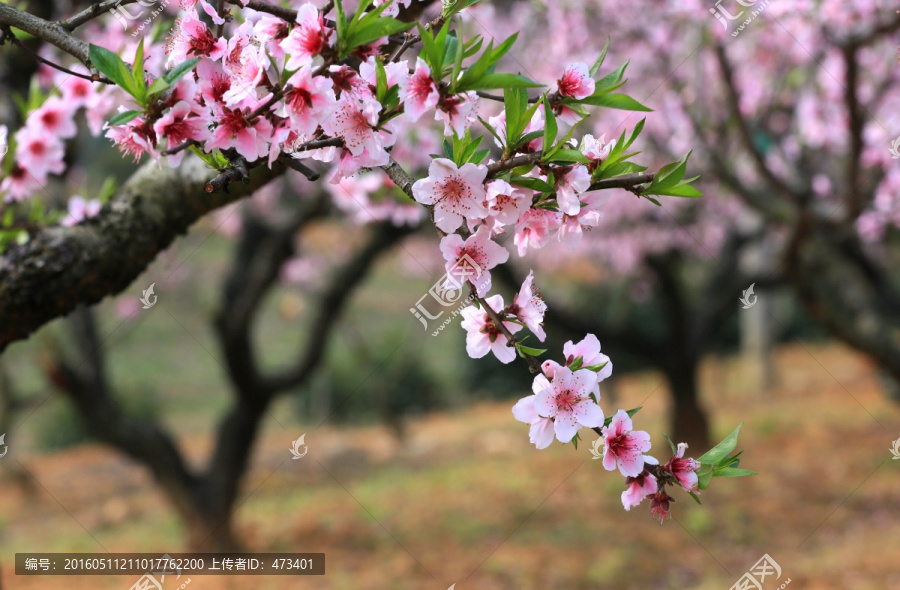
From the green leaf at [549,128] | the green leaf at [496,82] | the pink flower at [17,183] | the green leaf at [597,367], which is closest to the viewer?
the green leaf at [496,82]

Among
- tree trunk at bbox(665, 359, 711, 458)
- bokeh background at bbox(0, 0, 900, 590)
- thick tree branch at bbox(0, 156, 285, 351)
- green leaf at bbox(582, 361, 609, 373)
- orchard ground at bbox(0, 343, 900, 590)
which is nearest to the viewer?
Answer: green leaf at bbox(582, 361, 609, 373)

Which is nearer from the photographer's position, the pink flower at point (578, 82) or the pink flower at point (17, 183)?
the pink flower at point (578, 82)

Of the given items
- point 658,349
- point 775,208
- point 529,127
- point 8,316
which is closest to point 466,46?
point 529,127

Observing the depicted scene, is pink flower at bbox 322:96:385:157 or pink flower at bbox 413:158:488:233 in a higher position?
pink flower at bbox 322:96:385:157

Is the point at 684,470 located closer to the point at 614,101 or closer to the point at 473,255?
the point at 473,255

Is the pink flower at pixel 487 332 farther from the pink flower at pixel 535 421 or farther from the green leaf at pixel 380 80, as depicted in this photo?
the green leaf at pixel 380 80

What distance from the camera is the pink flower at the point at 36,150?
7.07 ft

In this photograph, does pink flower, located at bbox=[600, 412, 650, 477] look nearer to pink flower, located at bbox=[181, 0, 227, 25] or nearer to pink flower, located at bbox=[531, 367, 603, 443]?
pink flower, located at bbox=[531, 367, 603, 443]

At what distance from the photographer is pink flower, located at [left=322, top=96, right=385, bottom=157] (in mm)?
1080
